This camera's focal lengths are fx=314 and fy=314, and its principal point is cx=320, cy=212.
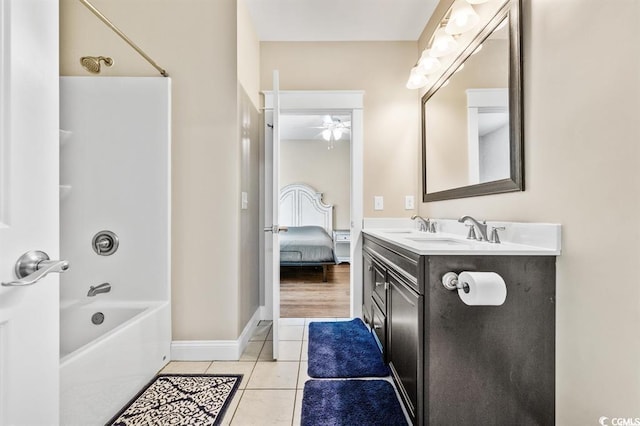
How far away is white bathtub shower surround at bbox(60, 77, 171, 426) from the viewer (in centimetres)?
196

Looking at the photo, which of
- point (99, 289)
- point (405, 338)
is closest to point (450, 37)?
point (405, 338)

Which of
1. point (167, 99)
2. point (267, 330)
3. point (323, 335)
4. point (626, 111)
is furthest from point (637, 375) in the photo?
point (167, 99)

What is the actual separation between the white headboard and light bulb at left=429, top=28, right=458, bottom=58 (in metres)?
4.36

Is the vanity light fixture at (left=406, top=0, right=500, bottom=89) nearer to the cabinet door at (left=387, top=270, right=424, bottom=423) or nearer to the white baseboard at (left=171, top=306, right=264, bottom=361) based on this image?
the cabinet door at (left=387, top=270, right=424, bottom=423)

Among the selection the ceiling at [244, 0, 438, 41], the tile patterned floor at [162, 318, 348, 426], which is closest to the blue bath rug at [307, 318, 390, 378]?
the tile patterned floor at [162, 318, 348, 426]

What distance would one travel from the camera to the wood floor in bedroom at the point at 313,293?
10.0 ft

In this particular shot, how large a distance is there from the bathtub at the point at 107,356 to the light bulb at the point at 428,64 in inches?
95.8

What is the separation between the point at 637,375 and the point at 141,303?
2.33 m

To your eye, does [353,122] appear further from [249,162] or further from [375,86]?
[249,162]

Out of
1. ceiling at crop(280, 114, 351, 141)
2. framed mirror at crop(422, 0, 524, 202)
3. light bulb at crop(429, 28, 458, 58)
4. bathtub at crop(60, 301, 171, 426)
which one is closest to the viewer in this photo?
bathtub at crop(60, 301, 171, 426)

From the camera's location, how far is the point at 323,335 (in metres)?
2.46

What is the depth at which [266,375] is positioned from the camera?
1.92 meters

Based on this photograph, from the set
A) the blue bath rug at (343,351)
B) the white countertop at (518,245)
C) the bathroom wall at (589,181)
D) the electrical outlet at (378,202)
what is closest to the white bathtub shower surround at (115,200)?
the blue bath rug at (343,351)

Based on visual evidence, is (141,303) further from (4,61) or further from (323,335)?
(4,61)
